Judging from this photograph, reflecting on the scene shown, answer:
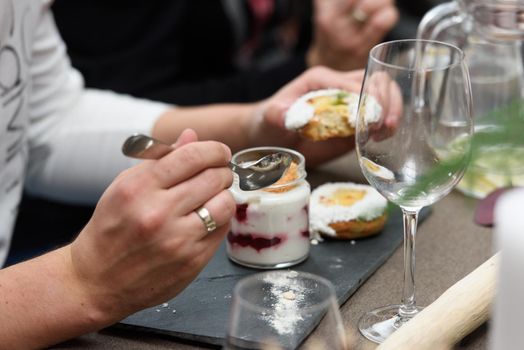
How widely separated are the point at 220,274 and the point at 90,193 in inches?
20.9

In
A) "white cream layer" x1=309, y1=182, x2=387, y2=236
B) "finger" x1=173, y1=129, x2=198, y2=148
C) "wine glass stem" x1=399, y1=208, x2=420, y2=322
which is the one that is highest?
"finger" x1=173, y1=129, x2=198, y2=148

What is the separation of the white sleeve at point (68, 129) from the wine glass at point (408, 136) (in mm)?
603

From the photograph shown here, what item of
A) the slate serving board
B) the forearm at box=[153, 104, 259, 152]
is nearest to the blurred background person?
the forearm at box=[153, 104, 259, 152]

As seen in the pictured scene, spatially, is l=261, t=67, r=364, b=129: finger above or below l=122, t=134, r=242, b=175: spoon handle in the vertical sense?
below

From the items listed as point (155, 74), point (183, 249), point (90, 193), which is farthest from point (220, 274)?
point (155, 74)

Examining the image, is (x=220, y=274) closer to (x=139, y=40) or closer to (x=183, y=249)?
(x=183, y=249)

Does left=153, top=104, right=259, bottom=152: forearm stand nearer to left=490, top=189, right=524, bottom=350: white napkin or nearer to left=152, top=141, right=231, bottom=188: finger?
left=152, top=141, right=231, bottom=188: finger

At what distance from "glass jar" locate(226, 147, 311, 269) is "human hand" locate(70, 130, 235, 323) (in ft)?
0.49

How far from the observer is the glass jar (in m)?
0.93

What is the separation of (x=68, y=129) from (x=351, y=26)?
530 millimetres

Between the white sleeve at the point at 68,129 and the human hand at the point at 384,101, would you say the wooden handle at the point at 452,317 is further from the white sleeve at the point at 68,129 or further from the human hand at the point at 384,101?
the white sleeve at the point at 68,129

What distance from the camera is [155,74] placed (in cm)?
192

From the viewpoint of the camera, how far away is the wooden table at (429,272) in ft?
2.66

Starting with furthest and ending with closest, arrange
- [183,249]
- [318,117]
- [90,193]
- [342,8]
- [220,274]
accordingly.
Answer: [342,8] < [90,193] < [318,117] < [220,274] < [183,249]
